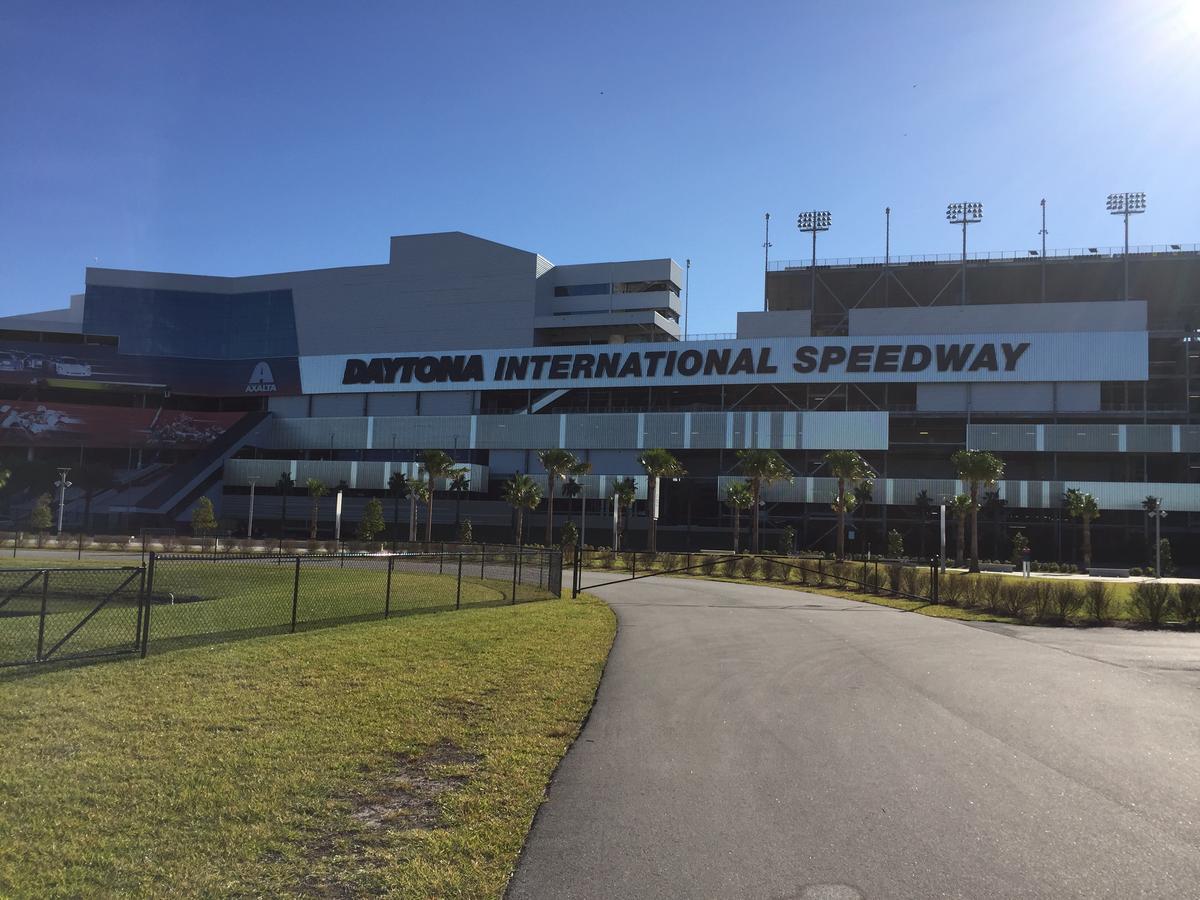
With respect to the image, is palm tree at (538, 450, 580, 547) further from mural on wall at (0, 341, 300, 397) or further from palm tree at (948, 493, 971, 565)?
Answer: mural on wall at (0, 341, 300, 397)

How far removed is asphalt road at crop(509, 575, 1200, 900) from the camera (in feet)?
17.5

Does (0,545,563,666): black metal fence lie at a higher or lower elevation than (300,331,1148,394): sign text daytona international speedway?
lower

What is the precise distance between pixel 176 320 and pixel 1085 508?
9638 cm

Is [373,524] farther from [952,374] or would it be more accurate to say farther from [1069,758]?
[1069,758]

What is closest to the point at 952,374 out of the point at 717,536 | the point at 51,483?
the point at 717,536

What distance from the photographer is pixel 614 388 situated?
86.1 metres

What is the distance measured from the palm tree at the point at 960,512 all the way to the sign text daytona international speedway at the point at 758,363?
11355 millimetres

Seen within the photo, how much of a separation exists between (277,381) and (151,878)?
3827 inches

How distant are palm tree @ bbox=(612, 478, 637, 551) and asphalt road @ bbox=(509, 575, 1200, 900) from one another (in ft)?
195

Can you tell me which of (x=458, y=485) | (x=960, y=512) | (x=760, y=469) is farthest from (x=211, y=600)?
(x=960, y=512)

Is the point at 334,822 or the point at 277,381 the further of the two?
the point at 277,381

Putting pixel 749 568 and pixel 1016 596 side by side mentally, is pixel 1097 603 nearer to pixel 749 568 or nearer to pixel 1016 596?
pixel 1016 596

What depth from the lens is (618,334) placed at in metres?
91.6

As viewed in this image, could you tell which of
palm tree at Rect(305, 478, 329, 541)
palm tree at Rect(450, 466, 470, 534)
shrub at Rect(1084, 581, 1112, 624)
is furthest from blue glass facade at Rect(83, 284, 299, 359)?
shrub at Rect(1084, 581, 1112, 624)
